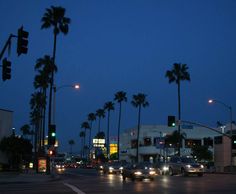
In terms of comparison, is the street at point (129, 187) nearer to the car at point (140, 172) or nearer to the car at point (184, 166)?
the car at point (140, 172)

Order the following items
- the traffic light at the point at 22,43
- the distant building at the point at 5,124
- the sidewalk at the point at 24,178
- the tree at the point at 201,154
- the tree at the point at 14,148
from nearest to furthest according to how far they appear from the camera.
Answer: the traffic light at the point at 22,43 → the sidewalk at the point at 24,178 → the tree at the point at 14,148 → the distant building at the point at 5,124 → the tree at the point at 201,154

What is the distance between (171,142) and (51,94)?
63501mm

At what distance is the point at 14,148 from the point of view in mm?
67125

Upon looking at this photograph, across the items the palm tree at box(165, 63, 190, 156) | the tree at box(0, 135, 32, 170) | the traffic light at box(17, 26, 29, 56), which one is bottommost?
the tree at box(0, 135, 32, 170)

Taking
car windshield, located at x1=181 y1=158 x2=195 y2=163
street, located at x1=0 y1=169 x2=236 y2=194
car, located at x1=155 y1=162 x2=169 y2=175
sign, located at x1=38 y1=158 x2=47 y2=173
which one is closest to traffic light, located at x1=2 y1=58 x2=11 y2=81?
street, located at x1=0 y1=169 x2=236 y2=194

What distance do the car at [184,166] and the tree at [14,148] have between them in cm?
2208

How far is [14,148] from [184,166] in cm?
2577

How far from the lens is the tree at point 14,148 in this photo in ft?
220

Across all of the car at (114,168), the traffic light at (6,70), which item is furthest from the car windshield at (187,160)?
the traffic light at (6,70)

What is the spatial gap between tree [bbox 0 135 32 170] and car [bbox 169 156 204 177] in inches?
869

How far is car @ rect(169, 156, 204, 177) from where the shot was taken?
49.8 meters

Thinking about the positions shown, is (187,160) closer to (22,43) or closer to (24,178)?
(24,178)

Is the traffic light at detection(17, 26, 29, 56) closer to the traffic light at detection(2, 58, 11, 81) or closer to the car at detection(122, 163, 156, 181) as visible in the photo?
the traffic light at detection(2, 58, 11, 81)

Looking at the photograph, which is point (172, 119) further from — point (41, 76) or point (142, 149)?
point (142, 149)
